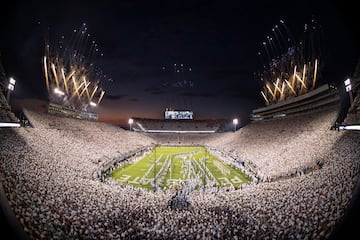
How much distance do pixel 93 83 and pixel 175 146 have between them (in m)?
29.0

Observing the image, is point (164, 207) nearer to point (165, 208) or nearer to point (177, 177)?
point (165, 208)

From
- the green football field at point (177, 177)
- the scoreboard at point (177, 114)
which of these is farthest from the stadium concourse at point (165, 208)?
the scoreboard at point (177, 114)

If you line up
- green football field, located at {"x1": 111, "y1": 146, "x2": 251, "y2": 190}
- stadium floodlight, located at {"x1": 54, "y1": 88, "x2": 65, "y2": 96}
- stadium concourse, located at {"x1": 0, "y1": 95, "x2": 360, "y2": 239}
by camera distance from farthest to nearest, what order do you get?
1. stadium floodlight, located at {"x1": 54, "y1": 88, "x2": 65, "y2": 96}
2. green football field, located at {"x1": 111, "y1": 146, "x2": 251, "y2": 190}
3. stadium concourse, located at {"x1": 0, "y1": 95, "x2": 360, "y2": 239}

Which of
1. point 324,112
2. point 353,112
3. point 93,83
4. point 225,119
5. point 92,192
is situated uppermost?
point 93,83

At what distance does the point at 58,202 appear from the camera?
9.89m

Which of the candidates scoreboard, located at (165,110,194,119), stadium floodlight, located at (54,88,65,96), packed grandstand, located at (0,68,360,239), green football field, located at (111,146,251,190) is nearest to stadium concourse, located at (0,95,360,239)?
packed grandstand, located at (0,68,360,239)

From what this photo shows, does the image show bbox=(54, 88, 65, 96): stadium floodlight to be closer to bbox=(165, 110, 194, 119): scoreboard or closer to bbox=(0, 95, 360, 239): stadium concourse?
bbox=(0, 95, 360, 239): stadium concourse

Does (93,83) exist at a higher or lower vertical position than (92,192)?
higher

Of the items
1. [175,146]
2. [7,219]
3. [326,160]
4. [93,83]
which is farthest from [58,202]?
[93,83]

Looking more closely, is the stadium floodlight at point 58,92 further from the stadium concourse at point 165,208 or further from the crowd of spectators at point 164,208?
the crowd of spectators at point 164,208

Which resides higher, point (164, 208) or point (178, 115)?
point (178, 115)

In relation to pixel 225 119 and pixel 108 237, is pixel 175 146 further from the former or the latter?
pixel 108 237

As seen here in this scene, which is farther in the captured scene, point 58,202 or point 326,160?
point 326,160

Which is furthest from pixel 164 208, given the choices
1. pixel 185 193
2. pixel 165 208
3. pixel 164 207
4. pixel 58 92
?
pixel 58 92
